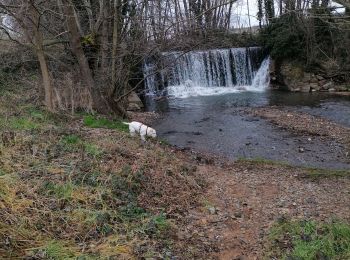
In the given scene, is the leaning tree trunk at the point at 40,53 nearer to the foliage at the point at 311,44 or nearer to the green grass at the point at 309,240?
the green grass at the point at 309,240

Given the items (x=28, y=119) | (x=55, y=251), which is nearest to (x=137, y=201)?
(x=55, y=251)

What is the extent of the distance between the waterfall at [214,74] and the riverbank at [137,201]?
→ 43.5 feet

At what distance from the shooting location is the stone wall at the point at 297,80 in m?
19.7

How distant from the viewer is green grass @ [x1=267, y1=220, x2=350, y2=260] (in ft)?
12.1

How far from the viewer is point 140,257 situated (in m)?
3.60

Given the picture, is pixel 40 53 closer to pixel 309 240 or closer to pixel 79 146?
pixel 79 146

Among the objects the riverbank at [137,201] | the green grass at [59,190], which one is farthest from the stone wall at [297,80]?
the green grass at [59,190]

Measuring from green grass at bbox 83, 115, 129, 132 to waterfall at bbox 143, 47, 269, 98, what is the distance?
9891 millimetres

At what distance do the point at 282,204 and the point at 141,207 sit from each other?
2.15 m

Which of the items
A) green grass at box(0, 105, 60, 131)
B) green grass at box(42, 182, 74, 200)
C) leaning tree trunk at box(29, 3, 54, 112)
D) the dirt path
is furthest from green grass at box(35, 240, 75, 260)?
leaning tree trunk at box(29, 3, 54, 112)

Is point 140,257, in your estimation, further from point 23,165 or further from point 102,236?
point 23,165

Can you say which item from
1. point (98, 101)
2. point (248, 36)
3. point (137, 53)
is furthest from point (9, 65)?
point (248, 36)

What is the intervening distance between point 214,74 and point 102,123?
13.2 m

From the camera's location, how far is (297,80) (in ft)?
68.4
